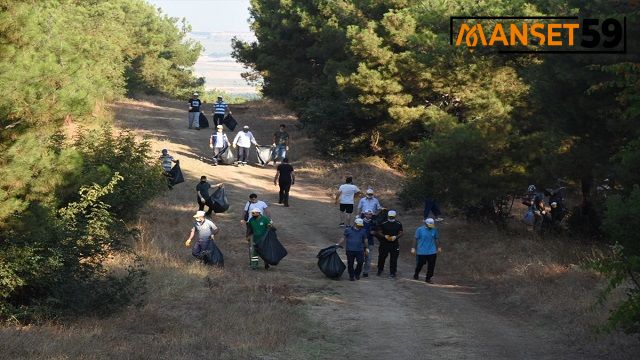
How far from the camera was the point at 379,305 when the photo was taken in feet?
50.1

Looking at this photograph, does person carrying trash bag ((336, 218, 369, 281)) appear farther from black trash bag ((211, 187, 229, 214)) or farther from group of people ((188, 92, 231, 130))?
group of people ((188, 92, 231, 130))

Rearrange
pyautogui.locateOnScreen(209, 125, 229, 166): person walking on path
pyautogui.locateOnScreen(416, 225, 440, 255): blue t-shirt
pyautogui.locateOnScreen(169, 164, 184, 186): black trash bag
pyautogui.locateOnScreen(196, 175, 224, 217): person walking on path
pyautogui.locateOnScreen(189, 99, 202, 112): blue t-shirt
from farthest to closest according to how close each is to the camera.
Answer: pyautogui.locateOnScreen(189, 99, 202, 112): blue t-shirt, pyautogui.locateOnScreen(209, 125, 229, 166): person walking on path, pyautogui.locateOnScreen(169, 164, 184, 186): black trash bag, pyautogui.locateOnScreen(196, 175, 224, 217): person walking on path, pyautogui.locateOnScreen(416, 225, 440, 255): blue t-shirt

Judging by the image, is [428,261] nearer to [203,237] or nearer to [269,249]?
[269,249]

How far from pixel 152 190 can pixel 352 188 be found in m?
5.55

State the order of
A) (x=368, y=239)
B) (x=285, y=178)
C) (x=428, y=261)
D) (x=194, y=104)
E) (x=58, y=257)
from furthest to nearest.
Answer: (x=194, y=104) → (x=285, y=178) → (x=368, y=239) → (x=428, y=261) → (x=58, y=257)

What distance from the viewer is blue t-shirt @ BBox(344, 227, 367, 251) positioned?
17.1m

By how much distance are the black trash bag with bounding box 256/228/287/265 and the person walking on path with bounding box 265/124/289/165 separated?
14344 mm

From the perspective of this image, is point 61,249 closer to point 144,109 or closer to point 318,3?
point 318,3

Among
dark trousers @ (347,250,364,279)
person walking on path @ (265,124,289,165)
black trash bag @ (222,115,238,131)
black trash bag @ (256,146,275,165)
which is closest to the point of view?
dark trousers @ (347,250,364,279)

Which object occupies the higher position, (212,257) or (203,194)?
(203,194)

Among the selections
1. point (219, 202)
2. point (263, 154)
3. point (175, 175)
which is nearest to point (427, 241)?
point (219, 202)

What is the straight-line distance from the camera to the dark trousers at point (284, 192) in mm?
25062

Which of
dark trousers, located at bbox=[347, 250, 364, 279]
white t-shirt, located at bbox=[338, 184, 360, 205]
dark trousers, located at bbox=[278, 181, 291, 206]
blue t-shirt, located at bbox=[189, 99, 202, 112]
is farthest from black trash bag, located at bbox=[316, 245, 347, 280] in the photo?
blue t-shirt, located at bbox=[189, 99, 202, 112]

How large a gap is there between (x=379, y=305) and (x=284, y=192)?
1079cm
